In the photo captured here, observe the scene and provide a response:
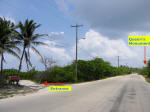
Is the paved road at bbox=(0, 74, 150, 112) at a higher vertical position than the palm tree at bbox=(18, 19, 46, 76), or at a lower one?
lower

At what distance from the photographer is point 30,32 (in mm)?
14797

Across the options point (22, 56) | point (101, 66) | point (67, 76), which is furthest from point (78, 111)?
point (101, 66)

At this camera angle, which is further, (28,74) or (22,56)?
(28,74)

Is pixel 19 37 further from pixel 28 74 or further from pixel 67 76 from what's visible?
pixel 28 74

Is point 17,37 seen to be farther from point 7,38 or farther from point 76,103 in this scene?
point 76,103

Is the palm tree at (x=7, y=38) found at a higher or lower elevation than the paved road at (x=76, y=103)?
higher

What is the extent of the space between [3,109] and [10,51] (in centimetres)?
758

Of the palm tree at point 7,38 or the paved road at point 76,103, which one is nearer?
the paved road at point 76,103

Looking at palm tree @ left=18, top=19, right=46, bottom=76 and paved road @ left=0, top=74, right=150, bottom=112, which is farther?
palm tree @ left=18, top=19, right=46, bottom=76

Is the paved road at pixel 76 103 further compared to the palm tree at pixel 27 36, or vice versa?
the palm tree at pixel 27 36

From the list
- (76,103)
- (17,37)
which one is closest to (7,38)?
(17,37)

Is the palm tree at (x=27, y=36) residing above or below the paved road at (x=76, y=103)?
above

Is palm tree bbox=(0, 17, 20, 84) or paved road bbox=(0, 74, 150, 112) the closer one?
paved road bbox=(0, 74, 150, 112)

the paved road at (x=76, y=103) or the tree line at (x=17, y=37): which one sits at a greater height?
the tree line at (x=17, y=37)
